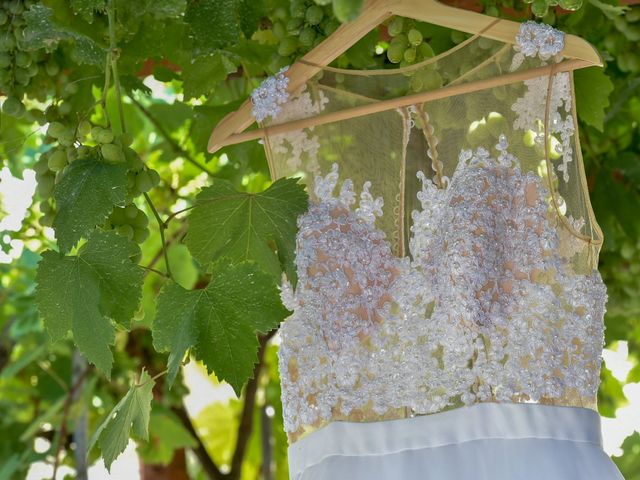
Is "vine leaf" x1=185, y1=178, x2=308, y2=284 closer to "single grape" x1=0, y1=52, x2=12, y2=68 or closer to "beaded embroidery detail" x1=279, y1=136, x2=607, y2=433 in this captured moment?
"beaded embroidery detail" x1=279, y1=136, x2=607, y2=433

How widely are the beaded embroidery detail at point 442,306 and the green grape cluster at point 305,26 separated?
21 cm

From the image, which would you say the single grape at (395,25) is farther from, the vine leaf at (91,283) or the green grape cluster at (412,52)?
the vine leaf at (91,283)

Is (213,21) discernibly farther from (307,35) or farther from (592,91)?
(592,91)

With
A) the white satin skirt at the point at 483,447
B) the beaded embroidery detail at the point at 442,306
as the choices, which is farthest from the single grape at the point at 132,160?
the white satin skirt at the point at 483,447

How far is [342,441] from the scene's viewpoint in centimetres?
129

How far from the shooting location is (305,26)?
1.47m

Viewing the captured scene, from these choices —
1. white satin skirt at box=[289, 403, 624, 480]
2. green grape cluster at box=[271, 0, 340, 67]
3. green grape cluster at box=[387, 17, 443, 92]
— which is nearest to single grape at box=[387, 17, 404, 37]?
green grape cluster at box=[387, 17, 443, 92]

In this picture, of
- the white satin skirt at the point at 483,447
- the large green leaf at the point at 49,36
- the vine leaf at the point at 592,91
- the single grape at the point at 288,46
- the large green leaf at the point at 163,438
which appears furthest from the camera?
the large green leaf at the point at 163,438

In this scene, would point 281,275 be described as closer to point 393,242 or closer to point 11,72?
point 393,242

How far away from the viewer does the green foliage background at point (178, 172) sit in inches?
48.8

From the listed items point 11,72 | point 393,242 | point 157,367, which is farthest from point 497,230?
point 157,367

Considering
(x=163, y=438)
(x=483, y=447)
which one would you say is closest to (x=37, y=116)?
(x=483, y=447)

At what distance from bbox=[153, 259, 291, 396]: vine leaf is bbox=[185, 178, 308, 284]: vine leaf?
12 cm

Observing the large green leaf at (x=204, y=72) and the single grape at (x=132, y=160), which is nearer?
the single grape at (x=132, y=160)
